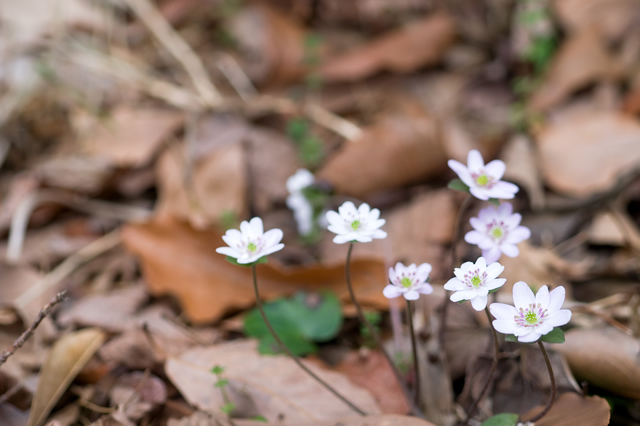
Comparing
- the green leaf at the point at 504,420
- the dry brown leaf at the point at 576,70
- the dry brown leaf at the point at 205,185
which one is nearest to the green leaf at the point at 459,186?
the green leaf at the point at 504,420

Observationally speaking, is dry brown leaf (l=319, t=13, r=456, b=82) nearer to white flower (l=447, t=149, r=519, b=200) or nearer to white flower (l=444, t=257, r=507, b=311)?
white flower (l=447, t=149, r=519, b=200)

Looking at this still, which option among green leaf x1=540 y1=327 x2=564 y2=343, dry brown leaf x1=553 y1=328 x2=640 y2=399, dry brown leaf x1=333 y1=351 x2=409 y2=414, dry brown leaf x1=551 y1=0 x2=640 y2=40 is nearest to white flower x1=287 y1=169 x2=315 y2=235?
dry brown leaf x1=333 y1=351 x2=409 y2=414

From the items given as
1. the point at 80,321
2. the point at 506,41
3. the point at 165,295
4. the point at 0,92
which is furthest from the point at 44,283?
the point at 506,41

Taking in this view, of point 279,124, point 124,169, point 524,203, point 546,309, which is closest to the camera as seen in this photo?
point 546,309

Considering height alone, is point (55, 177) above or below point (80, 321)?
above

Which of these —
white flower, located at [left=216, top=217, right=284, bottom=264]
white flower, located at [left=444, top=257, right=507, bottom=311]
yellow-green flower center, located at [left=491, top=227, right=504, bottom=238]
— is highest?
white flower, located at [left=216, top=217, right=284, bottom=264]

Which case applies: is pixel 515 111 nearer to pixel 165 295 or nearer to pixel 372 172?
pixel 372 172
